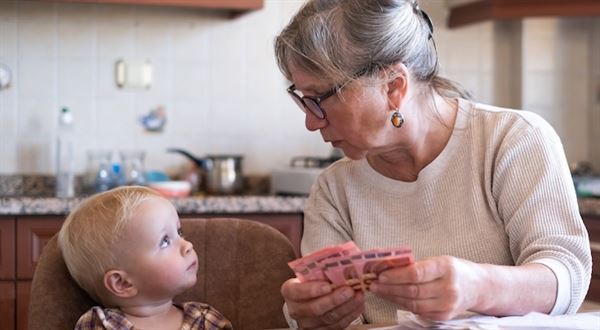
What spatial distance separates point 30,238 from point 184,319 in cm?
138

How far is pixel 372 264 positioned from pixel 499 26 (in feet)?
Answer: 9.12

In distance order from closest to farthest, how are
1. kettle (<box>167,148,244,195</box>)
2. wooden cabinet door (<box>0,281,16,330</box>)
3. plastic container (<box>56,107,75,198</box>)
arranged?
wooden cabinet door (<box>0,281,16,330</box>)
plastic container (<box>56,107,75,198</box>)
kettle (<box>167,148,244,195</box>)

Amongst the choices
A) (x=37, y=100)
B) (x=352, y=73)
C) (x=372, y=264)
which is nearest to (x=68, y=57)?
(x=37, y=100)

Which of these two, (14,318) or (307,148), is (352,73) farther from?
(307,148)

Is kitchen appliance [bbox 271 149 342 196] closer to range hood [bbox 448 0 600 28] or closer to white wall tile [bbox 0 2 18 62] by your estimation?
range hood [bbox 448 0 600 28]

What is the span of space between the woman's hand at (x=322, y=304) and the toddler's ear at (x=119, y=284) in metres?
0.35

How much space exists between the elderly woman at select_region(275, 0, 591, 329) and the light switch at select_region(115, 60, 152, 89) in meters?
1.81

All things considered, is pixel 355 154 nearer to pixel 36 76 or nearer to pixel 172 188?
pixel 172 188

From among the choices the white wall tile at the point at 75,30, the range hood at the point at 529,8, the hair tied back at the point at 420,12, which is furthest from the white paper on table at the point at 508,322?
the white wall tile at the point at 75,30

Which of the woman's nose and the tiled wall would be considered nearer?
the woman's nose

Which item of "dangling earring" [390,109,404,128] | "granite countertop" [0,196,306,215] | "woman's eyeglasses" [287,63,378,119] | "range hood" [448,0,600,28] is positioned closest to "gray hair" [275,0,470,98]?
"woman's eyeglasses" [287,63,378,119]

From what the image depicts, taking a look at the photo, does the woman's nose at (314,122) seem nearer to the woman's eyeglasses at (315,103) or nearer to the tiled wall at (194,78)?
the woman's eyeglasses at (315,103)

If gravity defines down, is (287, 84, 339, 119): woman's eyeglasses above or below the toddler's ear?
above

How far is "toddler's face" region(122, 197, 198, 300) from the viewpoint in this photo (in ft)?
6.07
